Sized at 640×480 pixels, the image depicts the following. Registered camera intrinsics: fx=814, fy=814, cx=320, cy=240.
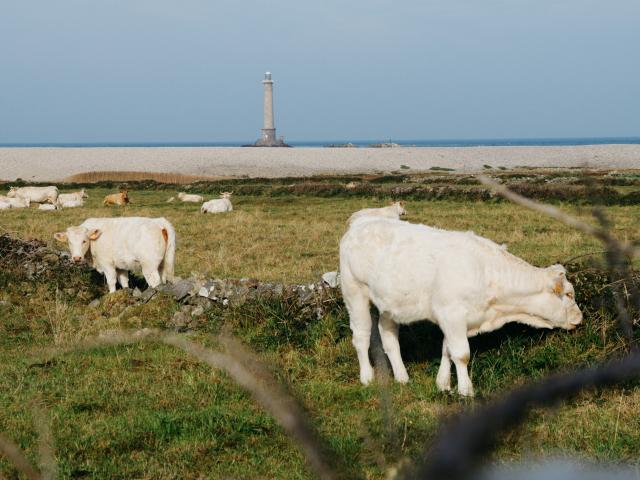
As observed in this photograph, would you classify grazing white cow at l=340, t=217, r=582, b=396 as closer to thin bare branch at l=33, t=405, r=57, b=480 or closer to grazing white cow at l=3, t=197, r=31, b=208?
thin bare branch at l=33, t=405, r=57, b=480

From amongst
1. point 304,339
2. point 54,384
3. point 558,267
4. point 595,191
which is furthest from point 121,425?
point 595,191

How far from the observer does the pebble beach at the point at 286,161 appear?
76.8 meters

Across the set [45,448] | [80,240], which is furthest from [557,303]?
[80,240]

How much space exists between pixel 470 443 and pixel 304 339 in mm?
8898

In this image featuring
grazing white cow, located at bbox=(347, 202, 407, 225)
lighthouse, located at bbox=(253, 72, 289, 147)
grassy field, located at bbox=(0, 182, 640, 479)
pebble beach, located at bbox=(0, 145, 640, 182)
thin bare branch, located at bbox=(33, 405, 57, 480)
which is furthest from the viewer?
lighthouse, located at bbox=(253, 72, 289, 147)

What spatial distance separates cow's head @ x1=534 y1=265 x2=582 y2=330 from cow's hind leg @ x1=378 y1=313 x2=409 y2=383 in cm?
143

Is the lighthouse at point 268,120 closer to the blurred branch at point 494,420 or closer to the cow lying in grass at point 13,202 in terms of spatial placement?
the cow lying in grass at point 13,202

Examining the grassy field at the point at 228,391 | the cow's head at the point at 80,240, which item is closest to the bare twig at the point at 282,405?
the grassy field at the point at 228,391

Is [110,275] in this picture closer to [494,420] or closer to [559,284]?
[559,284]

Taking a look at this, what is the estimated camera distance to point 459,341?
754 centimetres

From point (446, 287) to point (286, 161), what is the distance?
82.1 m

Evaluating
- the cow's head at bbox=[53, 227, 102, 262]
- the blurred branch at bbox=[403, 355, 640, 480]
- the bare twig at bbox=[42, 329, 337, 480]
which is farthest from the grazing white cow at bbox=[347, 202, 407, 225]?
the blurred branch at bbox=[403, 355, 640, 480]

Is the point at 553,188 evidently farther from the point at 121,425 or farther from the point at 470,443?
the point at 470,443

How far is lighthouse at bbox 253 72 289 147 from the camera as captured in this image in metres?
127
